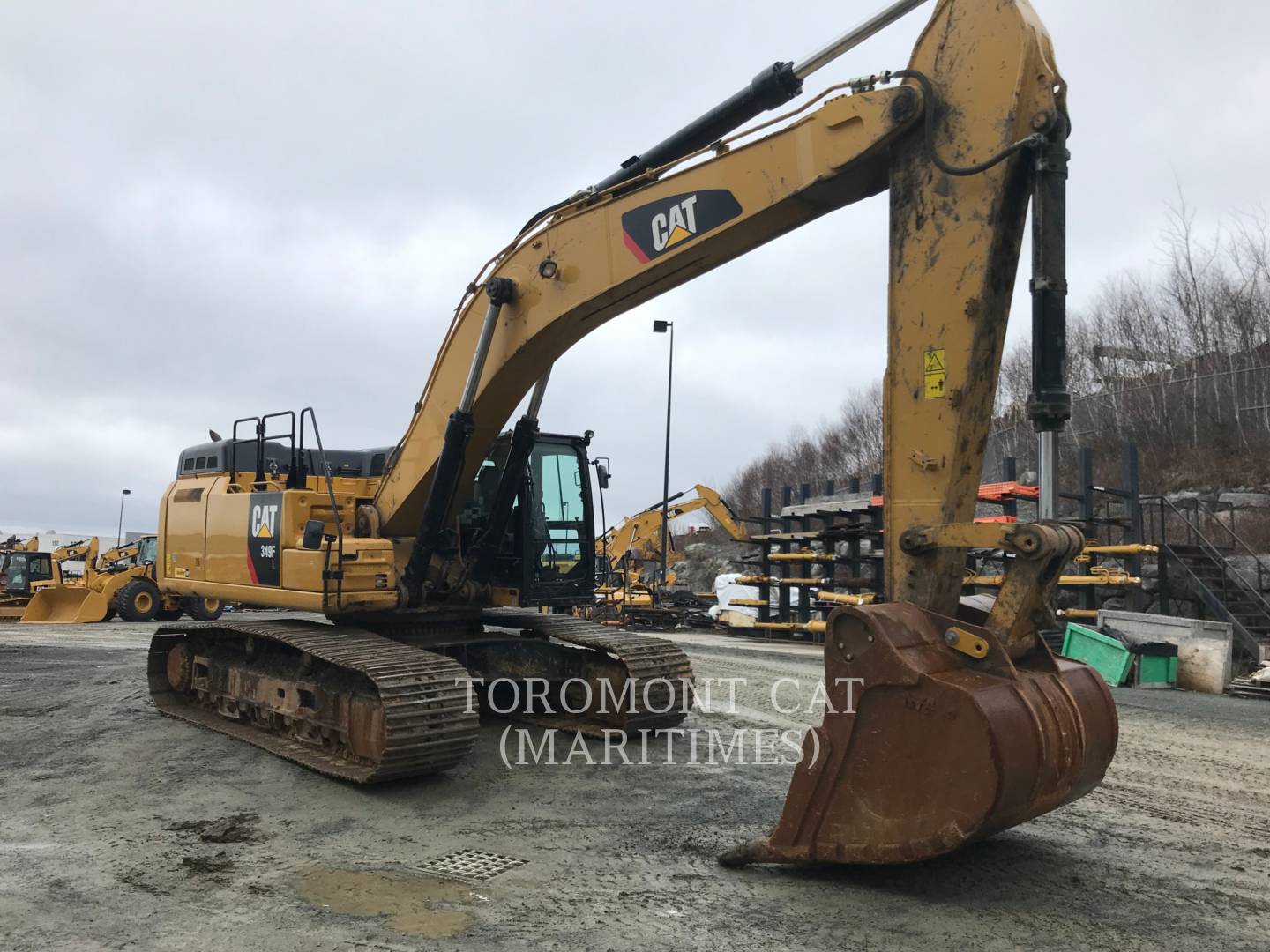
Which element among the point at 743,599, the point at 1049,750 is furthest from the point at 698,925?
the point at 743,599

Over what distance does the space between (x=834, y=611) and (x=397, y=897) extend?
7.72 feet

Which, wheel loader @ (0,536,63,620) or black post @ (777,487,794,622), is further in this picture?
wheel loader @ (0,536,63,620)

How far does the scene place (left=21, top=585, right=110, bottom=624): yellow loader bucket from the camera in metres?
21.0

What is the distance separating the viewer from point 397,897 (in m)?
4.28

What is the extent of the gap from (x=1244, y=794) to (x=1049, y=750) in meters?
3.41

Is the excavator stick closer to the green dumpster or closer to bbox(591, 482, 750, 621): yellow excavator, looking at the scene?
the green dumpster

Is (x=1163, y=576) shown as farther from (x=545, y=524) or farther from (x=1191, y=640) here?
(x=545, y=524)

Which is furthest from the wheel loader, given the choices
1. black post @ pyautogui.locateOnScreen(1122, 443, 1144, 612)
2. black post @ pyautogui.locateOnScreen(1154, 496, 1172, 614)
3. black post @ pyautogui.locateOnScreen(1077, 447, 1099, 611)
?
black post @ pyautogui.locateOnScreen(1154, 496, 1172, 614)

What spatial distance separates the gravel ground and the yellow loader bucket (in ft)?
49.5

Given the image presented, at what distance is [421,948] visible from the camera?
3.71 meters

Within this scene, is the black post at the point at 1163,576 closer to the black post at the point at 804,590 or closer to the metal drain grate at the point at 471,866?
the black post at the point at 804,590

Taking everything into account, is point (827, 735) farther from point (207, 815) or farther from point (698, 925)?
point (207, 815)

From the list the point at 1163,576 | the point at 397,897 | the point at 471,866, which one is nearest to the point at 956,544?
the point at 471,866

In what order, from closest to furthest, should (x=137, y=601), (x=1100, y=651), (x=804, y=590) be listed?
(x=1100, y=651) → (x=804, y=590) → (x=137, y=601)
